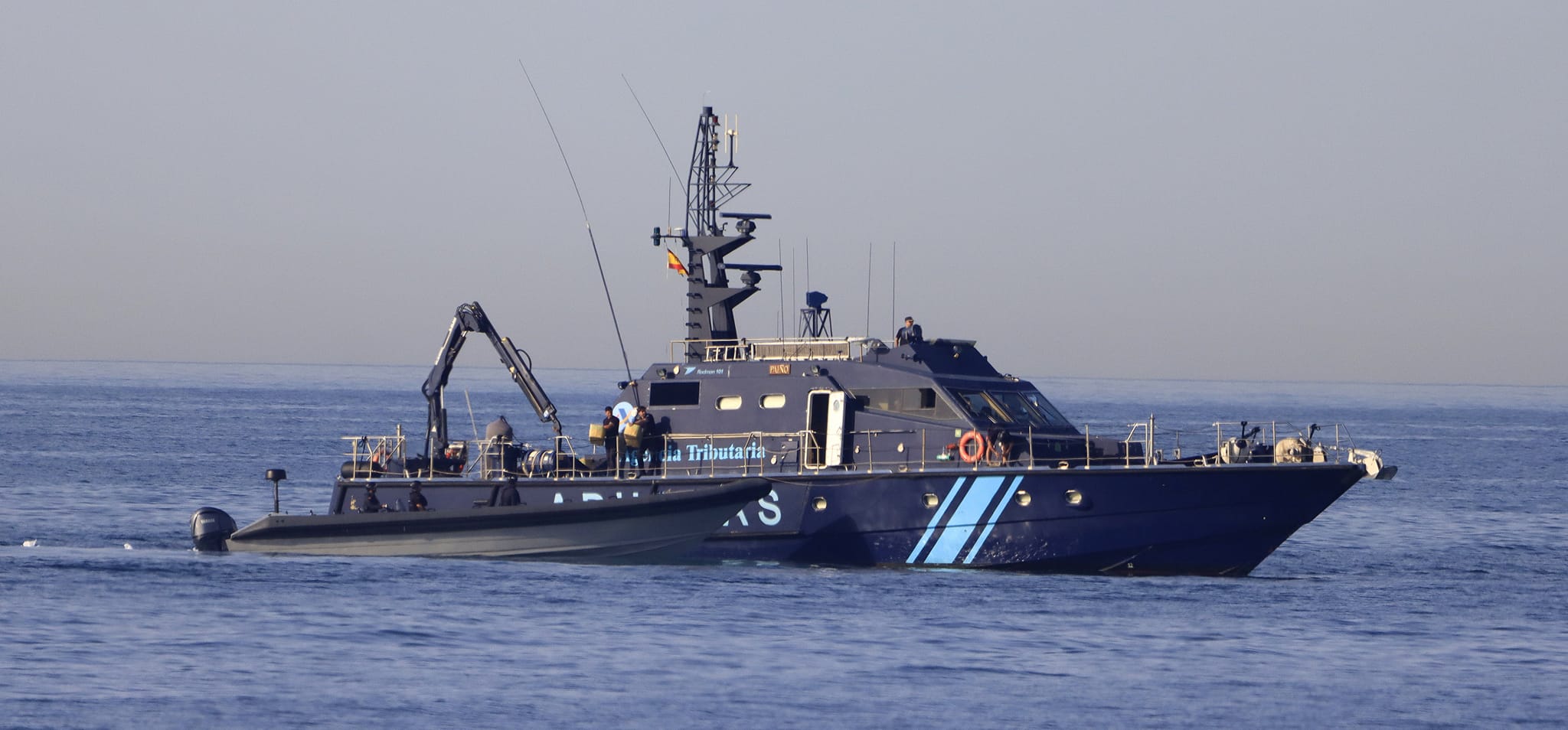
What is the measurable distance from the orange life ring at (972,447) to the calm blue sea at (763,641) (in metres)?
1.67

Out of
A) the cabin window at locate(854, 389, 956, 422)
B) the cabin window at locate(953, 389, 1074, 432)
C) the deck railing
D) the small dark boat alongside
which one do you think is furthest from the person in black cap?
the cabin window at locate(953, 389, 1074, 432)

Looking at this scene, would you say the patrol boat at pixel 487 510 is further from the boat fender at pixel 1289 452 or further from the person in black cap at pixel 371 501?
the boat fender at pixel 1289 452

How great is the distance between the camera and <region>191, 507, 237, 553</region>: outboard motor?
2781cm

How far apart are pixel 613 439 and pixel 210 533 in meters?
6.97

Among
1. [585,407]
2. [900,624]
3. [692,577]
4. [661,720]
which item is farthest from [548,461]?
[585,407]

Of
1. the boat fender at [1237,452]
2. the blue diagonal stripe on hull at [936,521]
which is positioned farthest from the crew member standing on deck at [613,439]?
the boat fender at [1237,452]

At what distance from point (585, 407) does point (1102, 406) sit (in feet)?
157

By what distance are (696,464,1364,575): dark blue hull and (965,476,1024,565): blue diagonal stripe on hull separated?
0.05 ft

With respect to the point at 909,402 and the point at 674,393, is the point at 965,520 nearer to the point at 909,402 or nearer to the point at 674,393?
the point at 909,402

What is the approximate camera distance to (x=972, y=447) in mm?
24688

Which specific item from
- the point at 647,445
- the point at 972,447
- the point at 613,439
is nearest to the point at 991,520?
the point at 972,447

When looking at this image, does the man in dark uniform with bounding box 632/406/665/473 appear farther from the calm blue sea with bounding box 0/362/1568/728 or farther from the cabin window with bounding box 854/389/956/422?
the cabin window with bounding box 854/389/956/422

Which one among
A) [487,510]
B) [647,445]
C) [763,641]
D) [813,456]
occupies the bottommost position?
[763,641]

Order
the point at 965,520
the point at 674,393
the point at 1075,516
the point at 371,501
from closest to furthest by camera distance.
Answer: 1. the point at 1075,516
2. the point at 965,520
3. the point at 674,393
4. the point at 371,501
